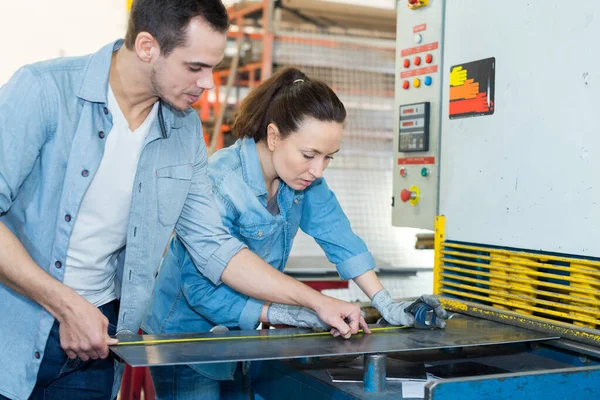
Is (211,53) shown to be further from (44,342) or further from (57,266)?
(44,342)

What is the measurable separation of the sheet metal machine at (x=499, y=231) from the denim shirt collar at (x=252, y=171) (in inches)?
16.5

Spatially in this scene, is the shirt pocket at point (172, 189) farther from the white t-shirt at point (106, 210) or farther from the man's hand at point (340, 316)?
the man's hand at point (340, 316)

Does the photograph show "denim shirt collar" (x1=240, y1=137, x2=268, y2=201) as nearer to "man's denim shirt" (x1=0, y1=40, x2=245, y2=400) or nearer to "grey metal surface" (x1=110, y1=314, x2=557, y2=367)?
"man's denim shirt" (x1=0, y1=40, x2=245, y2=400)

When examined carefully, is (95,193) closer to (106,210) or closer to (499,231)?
(106,210)

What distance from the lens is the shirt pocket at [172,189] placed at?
1679 millimetres

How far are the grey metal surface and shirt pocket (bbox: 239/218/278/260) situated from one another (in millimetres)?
301

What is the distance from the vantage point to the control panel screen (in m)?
2.41

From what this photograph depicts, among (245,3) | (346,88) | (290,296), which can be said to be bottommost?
(290,296)

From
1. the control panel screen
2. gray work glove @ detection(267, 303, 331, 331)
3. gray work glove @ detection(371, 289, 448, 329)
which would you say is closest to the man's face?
gray work glove @ detection(267, 303, 331, 331)

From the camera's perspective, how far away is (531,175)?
192 centimetres

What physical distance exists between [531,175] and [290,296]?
767 mm

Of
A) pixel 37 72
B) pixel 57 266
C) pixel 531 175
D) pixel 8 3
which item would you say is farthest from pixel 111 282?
pixel 8 3

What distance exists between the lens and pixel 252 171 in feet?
6.36

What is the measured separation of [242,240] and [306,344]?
444 millimetres
